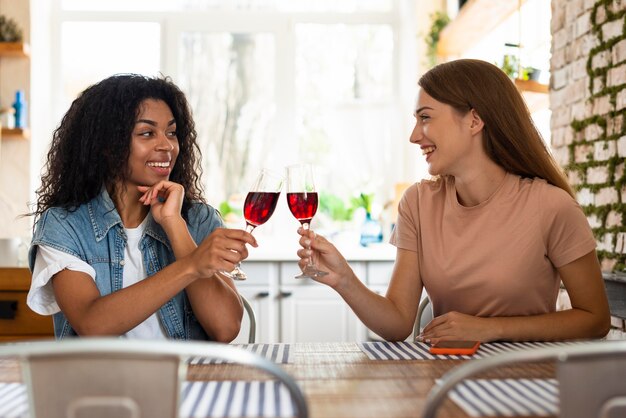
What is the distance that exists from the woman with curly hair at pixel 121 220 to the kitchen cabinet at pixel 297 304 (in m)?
1.90

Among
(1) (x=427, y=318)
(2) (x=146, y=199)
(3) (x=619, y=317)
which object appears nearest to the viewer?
(2) (x=146, y=199)

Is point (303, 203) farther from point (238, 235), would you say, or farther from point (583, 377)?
point (583, 377)

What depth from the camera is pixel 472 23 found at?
3.88m

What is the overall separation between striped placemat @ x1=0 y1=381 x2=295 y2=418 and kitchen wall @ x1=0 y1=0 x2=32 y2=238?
3.44m

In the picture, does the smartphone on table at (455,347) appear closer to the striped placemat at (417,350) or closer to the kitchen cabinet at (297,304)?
the striped placemat at (417,350)

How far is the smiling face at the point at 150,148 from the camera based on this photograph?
6.18ft

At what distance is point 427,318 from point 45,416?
9.54 feet

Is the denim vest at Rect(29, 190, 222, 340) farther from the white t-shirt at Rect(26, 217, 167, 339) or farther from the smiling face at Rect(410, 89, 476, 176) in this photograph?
the smiling face at Rect(410, 89, 476, 176)

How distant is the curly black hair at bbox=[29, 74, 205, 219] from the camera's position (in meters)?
1.88

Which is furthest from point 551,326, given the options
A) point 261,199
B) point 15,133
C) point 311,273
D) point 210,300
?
point 15,133

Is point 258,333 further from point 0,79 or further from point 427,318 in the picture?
point 0,79

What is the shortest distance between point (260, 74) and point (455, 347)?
3.67 meters

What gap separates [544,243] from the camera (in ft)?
6.02

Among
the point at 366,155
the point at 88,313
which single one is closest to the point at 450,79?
the point at 88,313
